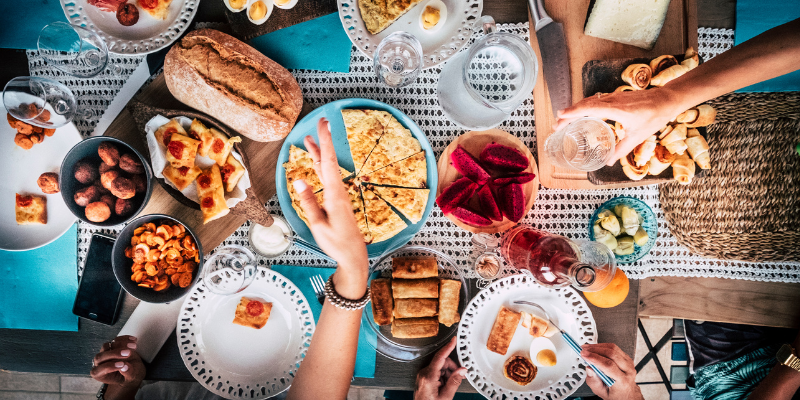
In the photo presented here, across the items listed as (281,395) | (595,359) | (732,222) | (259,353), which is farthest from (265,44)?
(732,222)

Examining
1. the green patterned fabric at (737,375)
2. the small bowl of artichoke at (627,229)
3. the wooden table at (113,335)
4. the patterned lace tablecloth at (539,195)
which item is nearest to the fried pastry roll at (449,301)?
the patterned lace tablecloth at (539,195)

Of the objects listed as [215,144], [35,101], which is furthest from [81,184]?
[215,144]

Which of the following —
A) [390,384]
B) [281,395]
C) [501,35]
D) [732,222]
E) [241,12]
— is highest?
[241,12]

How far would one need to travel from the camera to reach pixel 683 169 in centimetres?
204

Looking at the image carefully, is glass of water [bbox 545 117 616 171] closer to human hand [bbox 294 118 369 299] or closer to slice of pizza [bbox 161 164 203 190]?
human hand [bbox 294 118 369 299]

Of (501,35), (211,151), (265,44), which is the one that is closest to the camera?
(501,35)

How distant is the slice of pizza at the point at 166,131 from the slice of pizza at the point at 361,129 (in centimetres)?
91

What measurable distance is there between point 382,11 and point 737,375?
3437 mm

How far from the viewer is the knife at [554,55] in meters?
2.16

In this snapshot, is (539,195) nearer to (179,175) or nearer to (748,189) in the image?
(748,189)

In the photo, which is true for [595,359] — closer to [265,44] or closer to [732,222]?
[732,222]

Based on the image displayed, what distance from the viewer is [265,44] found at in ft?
7.34

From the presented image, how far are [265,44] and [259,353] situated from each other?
6.15 feet

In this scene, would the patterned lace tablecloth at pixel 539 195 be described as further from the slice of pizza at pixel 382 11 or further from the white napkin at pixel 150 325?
the white napkin at pixel 150 325
